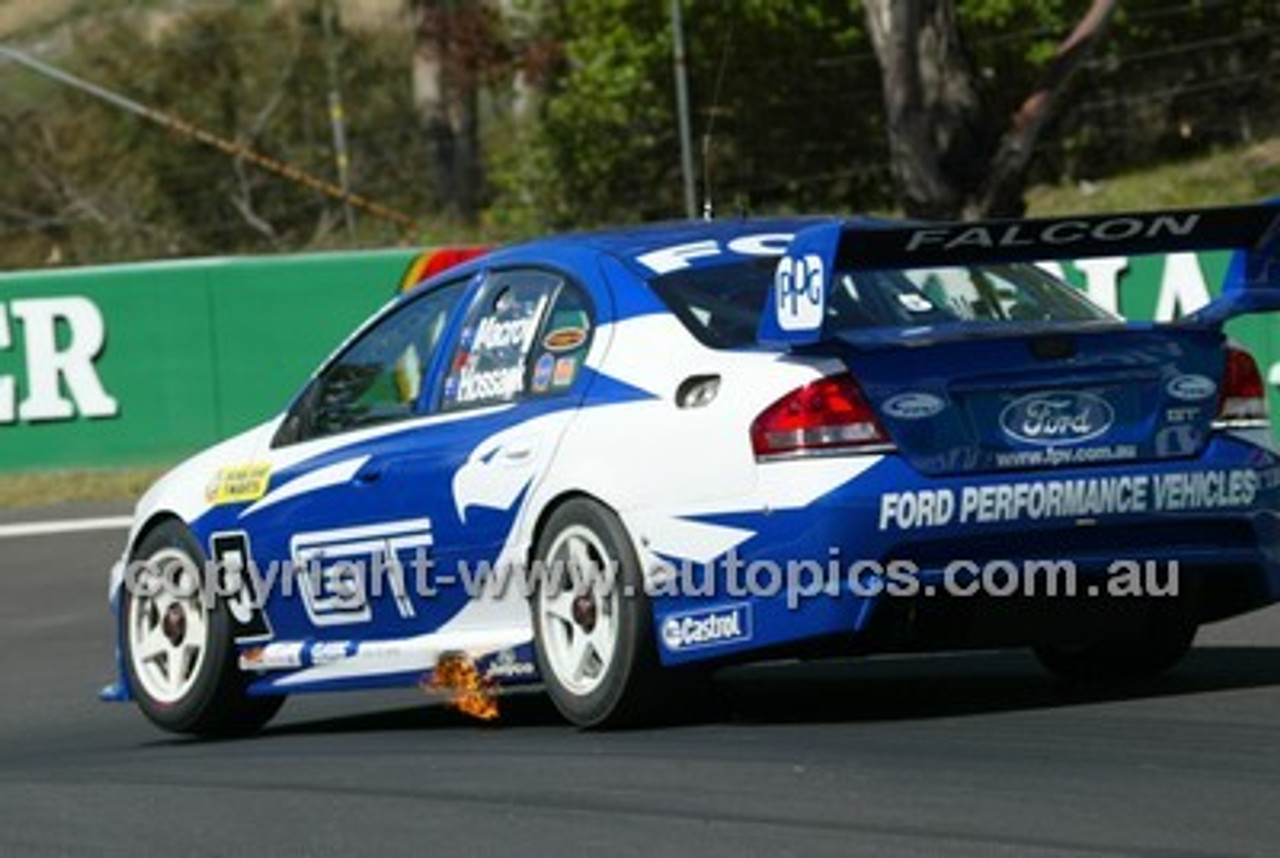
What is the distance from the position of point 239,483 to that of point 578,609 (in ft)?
5.41

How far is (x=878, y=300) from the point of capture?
8555mm

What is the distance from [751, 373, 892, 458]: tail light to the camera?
314 inches

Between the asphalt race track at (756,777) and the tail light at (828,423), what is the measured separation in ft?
2.41

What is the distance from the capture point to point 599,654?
27.6 feet

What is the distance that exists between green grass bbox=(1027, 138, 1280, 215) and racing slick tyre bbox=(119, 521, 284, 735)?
20426mm

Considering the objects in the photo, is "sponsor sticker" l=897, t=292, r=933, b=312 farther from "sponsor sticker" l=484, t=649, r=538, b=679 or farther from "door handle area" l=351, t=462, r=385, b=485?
"door handle area" l=351, t=462, r=385, b=485

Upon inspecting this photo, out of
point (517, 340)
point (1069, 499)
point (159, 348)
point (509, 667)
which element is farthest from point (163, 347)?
point (1069, 499)

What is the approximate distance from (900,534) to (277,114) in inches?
1359

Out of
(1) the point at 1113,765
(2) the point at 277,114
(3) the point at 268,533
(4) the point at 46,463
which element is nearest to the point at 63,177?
(2) the point at 277,114

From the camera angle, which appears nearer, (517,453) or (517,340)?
(517,453)

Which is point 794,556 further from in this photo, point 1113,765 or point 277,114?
point 277,114

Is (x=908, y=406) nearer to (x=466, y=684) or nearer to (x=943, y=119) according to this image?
(x=466, y=684)

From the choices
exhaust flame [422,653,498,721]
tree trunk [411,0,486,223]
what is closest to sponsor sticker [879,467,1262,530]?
exhaust flame [422,653,498,721]

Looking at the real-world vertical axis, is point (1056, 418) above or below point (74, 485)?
above
